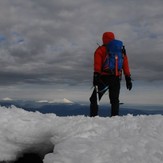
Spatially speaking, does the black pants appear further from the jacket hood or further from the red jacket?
the jacket hood

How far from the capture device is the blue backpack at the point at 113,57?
12.9 metres

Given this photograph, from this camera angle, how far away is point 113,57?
42.2 ft

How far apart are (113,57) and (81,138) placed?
5.78 m

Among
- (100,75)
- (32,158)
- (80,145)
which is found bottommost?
(32,158)

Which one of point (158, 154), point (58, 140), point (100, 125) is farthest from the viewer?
point (100, 125)

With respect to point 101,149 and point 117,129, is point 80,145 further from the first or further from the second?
point 117,129

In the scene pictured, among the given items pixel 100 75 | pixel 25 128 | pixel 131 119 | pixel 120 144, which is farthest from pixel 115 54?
pixel 120 144

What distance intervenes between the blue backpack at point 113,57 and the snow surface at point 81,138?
3555 mm

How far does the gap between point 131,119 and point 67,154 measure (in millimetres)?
2678

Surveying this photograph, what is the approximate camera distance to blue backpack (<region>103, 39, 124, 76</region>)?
1287 centimetres

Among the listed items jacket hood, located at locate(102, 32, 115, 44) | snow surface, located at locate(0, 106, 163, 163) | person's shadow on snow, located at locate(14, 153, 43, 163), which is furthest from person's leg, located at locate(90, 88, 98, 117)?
person's shadow on snow, located at locate(14, 153, 43, 163)

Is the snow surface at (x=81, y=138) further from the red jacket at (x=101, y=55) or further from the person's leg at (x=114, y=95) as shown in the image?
the person's leg at (x=114, y=95)

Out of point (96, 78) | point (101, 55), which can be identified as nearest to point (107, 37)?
point (101, 55)

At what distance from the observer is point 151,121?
8617 mm
